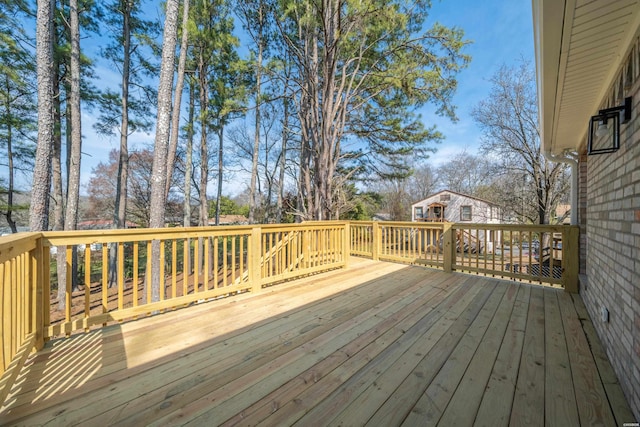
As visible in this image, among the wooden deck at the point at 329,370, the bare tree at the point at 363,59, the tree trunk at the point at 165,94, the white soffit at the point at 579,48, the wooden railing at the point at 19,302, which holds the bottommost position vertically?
the wooden deck at the point at 329,370

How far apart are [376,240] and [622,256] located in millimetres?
4309

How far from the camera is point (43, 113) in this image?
417 centimetres

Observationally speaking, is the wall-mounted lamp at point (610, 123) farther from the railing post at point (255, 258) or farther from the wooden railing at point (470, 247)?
the railing post at point (255, 258)

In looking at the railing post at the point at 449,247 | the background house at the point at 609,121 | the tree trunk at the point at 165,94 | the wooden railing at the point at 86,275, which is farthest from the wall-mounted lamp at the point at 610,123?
the tree trunk at the point at 165,94

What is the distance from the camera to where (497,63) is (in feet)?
33.8

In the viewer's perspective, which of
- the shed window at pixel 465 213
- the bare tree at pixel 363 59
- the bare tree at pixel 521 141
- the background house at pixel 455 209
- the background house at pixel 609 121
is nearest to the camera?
the background house at pixel 609 121

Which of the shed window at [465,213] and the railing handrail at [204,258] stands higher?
the shed window at [465,213]

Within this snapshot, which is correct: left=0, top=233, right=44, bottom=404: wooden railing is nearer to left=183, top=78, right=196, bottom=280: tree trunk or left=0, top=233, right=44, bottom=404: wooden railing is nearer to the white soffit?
the white soffit

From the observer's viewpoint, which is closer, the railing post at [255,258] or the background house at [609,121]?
the background house at [609,121]

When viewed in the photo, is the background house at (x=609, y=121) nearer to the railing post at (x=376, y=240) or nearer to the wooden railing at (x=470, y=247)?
the wooden railing at (x=470, y=247)

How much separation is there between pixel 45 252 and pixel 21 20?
34.5 feet

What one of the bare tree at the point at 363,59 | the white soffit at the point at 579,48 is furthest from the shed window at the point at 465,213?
the white soffit at the point at 579,48

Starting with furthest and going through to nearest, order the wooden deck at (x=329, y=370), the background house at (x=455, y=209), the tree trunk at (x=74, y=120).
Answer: the background house at (x=455, y=209), the tree trunk at (x=74, y=120), the wooden deck at (x=329, y=370)

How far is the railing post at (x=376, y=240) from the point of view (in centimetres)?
598
